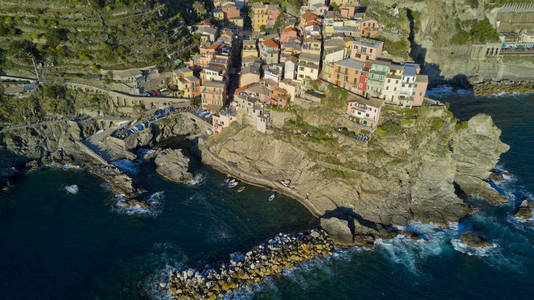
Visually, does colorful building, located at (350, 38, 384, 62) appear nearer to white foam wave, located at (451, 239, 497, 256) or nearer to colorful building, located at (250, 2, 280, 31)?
white foam wave, located at (451, 239, 497, 256)

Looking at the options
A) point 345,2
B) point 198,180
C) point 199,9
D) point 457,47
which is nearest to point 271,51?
point 345,2

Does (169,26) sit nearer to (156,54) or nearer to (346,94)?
(156,54)

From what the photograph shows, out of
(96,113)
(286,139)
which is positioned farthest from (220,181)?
(96,113)

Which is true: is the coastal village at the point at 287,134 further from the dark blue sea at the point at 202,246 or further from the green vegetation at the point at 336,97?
the dark blue sea at the point at 202,246

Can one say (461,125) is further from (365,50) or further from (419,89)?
(365,50)

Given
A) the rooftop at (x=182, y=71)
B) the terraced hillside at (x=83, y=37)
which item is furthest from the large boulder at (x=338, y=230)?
the terraced hillside at (x=83, y=37)

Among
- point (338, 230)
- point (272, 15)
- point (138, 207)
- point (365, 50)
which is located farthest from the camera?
point (272, 15)
